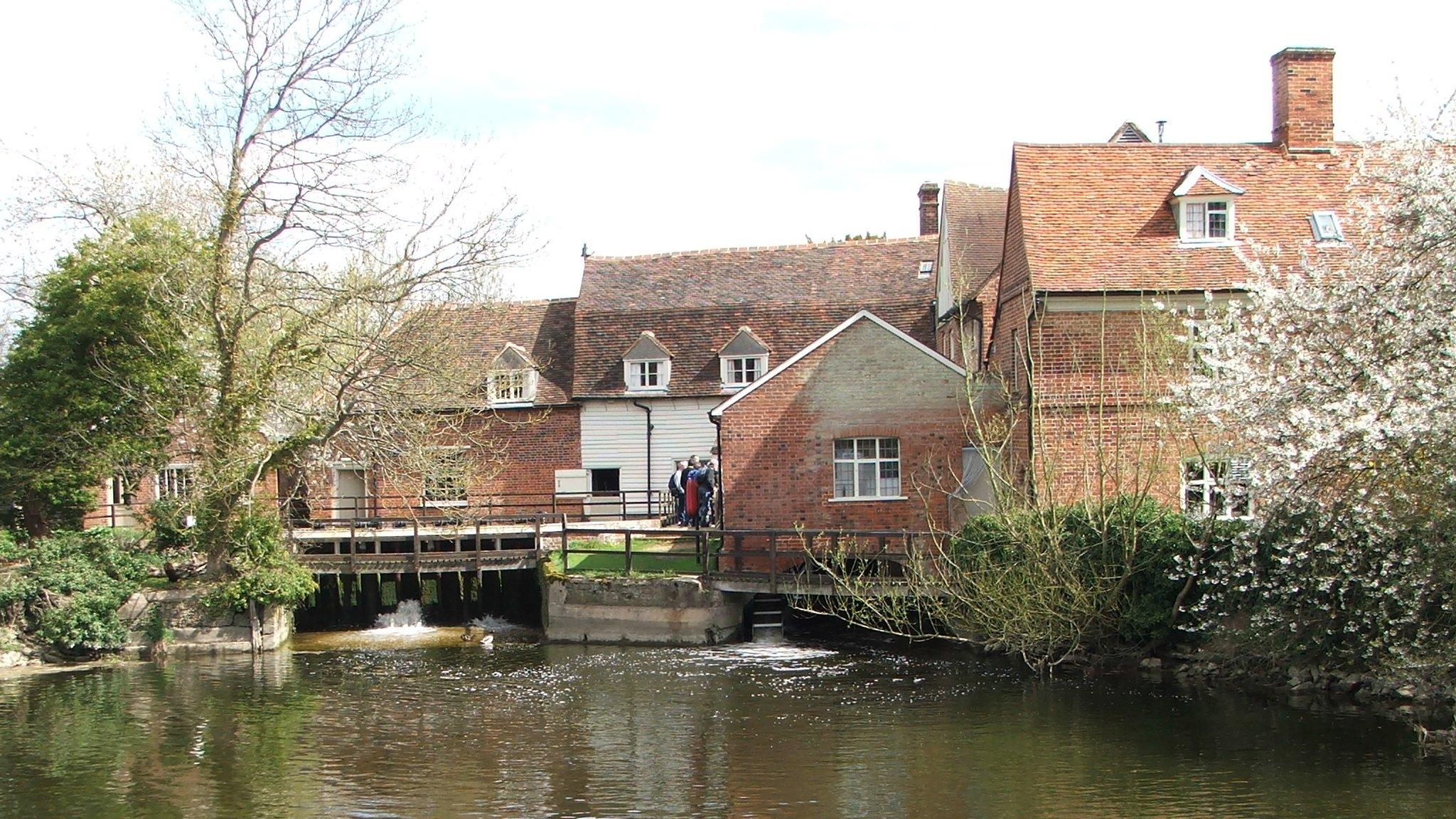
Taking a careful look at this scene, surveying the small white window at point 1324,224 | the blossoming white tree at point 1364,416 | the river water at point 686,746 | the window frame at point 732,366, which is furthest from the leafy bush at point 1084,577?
the window frame at point 732,366

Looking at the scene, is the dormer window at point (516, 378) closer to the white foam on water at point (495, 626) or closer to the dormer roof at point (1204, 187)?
the white foam on water at point (495, 626)

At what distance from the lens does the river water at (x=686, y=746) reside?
12.1 metres

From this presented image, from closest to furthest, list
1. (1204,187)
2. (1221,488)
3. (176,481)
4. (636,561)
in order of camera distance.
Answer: (1221,488) < (1204,187) < (636,561) < (176,481)

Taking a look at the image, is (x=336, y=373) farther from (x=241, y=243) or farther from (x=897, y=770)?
(x=897, y=770)

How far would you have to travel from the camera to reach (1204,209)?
22.9 meters

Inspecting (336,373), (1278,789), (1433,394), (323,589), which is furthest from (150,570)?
(1433,394)

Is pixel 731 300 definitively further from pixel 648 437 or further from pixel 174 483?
pixel 174 483

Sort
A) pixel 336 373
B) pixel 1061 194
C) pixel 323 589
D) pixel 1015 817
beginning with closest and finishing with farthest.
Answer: pixel 1015 817 < pixel 336 373 < pixel 1061 194 < pixel 323 589

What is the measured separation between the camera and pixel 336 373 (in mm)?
22141

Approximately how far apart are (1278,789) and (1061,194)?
1374 cm

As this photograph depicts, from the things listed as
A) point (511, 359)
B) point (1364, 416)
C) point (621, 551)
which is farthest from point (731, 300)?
point (1364, 416)

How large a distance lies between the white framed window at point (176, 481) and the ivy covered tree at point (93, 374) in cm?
80

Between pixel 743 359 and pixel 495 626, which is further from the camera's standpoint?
pixel 743 359

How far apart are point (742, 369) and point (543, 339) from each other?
583 cm
